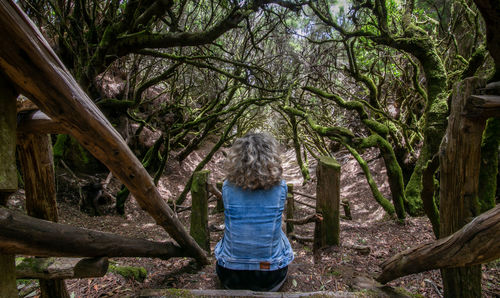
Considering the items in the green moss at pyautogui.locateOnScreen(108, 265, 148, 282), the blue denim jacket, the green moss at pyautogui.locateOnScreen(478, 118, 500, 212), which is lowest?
the green moss at pyautogui.locateOnScreen(108, 265, 148, 282)

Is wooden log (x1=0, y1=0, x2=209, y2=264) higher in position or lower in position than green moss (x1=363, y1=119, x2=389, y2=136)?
lower

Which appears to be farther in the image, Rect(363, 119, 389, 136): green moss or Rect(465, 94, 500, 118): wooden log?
Rect(363, 119, 389, 136): green moss

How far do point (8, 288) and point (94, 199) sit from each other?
584 centimetres

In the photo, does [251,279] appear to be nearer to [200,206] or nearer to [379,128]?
[200,206]

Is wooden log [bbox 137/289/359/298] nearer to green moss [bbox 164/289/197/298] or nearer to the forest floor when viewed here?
green moss [bbox 164/289/197/298]

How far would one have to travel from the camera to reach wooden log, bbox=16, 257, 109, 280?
153cm

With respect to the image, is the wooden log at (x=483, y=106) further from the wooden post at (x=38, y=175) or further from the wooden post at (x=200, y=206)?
the wooden post at (x=38, y=175)

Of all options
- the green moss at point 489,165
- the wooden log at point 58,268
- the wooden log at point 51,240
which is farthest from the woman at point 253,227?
the green moss at point 489,165

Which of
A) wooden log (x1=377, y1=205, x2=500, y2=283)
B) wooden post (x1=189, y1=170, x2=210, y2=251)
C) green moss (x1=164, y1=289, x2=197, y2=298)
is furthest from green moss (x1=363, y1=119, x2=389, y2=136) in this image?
green moss (x1=164, y1=289, x2=197, y2=298)

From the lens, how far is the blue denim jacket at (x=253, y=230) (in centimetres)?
243

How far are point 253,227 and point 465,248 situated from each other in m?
1.58

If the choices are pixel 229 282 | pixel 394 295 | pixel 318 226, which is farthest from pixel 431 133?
pixel 229 282

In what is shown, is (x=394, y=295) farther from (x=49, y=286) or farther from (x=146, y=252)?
(x=49, y=286)

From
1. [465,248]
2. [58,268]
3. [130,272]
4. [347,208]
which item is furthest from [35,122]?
[347,208]
